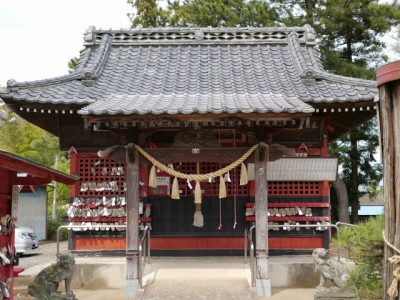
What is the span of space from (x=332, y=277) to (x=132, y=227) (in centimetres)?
377

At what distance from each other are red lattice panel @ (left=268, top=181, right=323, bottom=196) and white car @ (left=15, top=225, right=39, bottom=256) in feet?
31.4

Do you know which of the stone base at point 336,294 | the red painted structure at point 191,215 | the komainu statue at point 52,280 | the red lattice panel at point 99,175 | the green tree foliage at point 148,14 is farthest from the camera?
the green tree foliage at point 148,14

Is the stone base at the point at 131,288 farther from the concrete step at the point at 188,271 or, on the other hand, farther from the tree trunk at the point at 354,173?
the tree trunk at the point at 354,173

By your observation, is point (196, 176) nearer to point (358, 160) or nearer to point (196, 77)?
point (196, 77)

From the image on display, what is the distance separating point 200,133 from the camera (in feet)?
32.7

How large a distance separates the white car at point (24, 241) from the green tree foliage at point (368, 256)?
1496cm

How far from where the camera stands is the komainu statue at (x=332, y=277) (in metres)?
9.01

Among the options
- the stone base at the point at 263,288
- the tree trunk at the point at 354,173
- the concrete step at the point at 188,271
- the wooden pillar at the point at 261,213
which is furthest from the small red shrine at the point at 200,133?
the tree trunk at the point at 354,173

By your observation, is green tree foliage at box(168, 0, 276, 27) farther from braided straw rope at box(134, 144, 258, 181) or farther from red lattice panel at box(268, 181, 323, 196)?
braided straw rope at box(134, 144, 258, 181)

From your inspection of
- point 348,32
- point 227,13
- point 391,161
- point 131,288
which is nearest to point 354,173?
point 348,32

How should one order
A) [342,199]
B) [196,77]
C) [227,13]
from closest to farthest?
[196,77], [342,199], [227,13]

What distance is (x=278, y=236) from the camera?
12.2m

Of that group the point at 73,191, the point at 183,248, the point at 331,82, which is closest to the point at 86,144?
the point at 73,191

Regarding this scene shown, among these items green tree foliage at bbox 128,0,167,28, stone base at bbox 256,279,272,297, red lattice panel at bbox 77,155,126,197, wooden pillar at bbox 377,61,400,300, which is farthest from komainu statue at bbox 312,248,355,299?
green tree foliage at bbox 128,0,167,28
